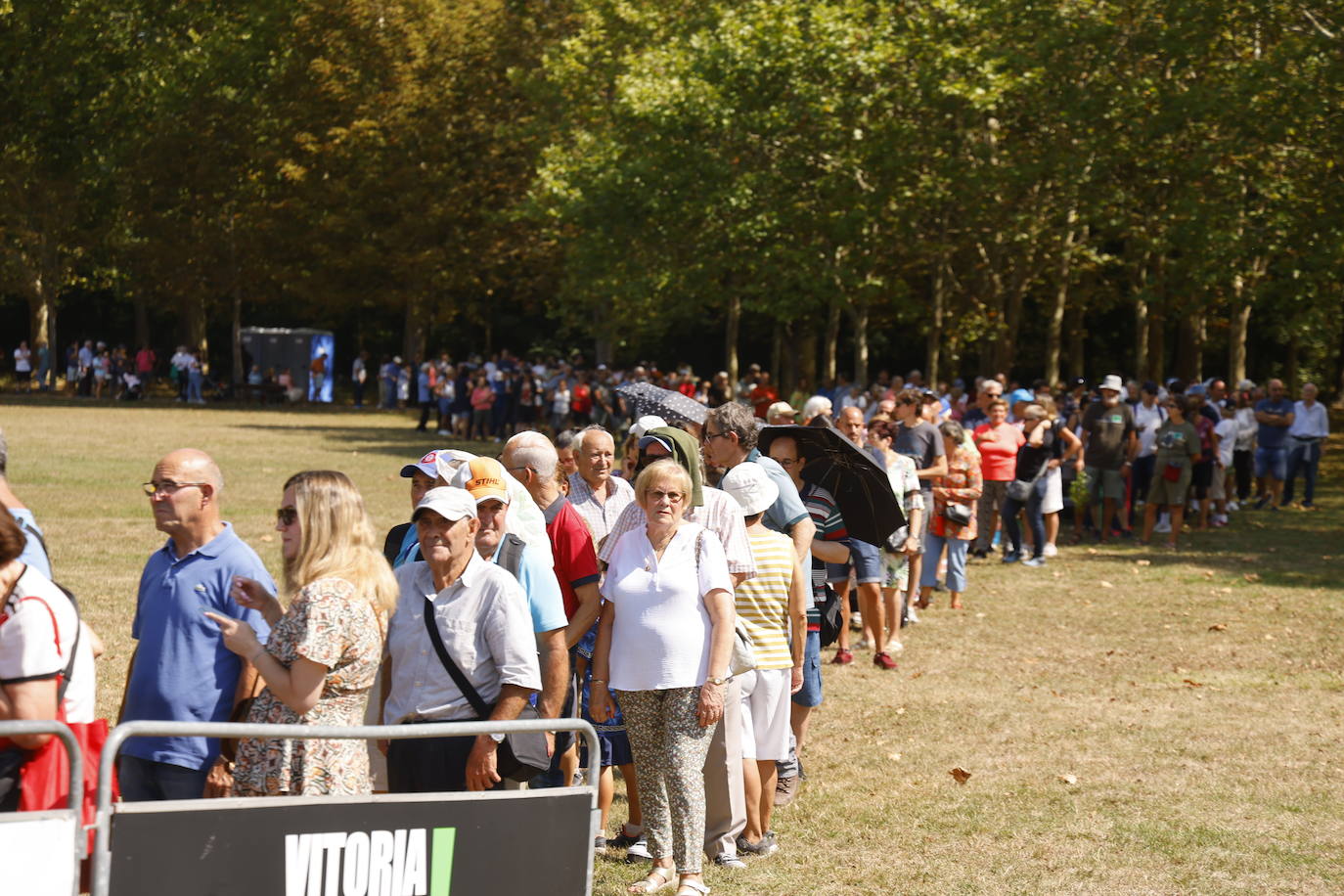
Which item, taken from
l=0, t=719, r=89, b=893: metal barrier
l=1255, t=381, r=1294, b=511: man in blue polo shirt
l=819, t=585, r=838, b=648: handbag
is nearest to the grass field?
l=819, t=585, r=838, b=648: handbag

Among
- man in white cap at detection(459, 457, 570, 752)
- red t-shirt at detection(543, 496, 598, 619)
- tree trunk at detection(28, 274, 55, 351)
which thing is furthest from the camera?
tree trunk at detection(28, 274, 55, 351)

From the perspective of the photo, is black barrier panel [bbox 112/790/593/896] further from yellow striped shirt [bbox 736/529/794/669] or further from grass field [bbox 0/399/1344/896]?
yellow striped shirt [bbox 736/529/794/669]

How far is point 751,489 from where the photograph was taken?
22.9 feet

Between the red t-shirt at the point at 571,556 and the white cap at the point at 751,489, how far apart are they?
2.51ft

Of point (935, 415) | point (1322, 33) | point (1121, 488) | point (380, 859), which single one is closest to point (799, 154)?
point (1322, 33)

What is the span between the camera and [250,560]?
4988 mm

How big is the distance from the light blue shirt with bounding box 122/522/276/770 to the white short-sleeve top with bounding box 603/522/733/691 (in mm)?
1613

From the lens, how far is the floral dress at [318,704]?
4574mm

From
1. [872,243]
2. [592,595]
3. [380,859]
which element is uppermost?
[872,243]

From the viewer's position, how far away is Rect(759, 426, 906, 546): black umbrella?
8477 mm

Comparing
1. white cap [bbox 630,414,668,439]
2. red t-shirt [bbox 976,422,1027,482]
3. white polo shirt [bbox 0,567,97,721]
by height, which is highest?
white cap [bbox 630,414,668,439]

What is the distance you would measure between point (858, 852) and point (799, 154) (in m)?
27.6

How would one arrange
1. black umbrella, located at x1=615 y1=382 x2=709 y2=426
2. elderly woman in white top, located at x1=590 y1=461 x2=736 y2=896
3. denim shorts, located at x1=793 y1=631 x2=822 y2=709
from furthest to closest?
1. black umbrella, located at x1=615 y1=382 x2=709 y2=426
2. denim shorts, located at x1=793 y1=631 x2=822 y2=709
3. elderly woman in white top, located at x1=590 y1=461 x2=736 y2=896

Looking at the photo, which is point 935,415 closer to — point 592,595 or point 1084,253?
point 592,595
